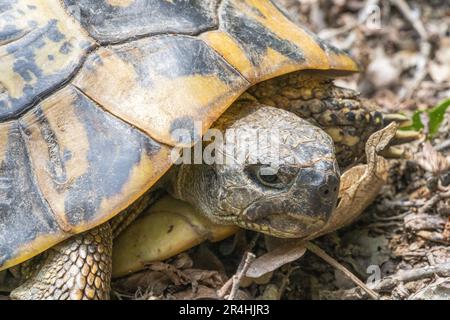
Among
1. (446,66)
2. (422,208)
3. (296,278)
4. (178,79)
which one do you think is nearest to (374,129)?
(422,208)

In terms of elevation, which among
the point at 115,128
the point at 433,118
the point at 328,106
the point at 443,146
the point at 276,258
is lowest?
the point at 276,258

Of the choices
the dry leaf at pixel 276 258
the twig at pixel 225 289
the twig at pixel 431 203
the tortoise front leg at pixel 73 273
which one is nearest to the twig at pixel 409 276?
the dry leaf at pixel 276 258

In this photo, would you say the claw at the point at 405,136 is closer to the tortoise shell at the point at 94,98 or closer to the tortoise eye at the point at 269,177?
the tortoise shell at the point at 94,98

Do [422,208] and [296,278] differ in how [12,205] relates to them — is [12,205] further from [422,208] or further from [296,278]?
[422,208]

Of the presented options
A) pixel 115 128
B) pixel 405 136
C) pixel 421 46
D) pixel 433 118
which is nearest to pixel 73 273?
pixel 115 128

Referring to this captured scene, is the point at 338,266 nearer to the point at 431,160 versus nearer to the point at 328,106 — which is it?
the point at 328,106

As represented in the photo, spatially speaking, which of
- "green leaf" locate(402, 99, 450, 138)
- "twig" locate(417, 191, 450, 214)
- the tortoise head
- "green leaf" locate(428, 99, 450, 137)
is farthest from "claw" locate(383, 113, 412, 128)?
the tortoise head
